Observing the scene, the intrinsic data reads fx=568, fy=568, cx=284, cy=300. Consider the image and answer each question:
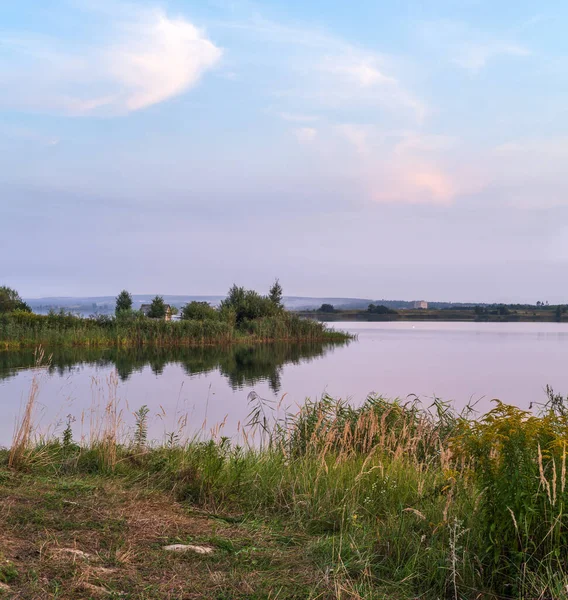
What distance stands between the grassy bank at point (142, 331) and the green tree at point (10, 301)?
6683 mm

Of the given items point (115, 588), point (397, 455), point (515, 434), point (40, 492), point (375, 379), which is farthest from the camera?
point (375, 379)

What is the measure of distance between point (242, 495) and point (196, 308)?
40112 mm

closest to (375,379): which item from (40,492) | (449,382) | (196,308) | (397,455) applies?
(449,382)

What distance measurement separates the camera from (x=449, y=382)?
22562mm

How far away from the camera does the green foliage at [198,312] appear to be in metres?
44.4

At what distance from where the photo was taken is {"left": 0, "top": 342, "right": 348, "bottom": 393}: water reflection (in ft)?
76.3

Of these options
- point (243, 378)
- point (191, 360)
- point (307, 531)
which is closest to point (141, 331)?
point (191, 360)

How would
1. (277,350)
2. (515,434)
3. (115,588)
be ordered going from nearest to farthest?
(115,588), (515,434), (277,350)

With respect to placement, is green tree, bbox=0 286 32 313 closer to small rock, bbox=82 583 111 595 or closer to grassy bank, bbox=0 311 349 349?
grassy bank, bbox=0 311 349 349

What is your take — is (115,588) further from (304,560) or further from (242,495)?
(242,495)

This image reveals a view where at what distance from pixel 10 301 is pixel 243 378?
97.6 feet

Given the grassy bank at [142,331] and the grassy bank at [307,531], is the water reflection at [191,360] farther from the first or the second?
the grassy bank at [307,531]

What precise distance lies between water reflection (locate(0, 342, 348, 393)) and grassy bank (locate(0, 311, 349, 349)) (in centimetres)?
212

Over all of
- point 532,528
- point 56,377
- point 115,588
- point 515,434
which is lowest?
point 56,377
